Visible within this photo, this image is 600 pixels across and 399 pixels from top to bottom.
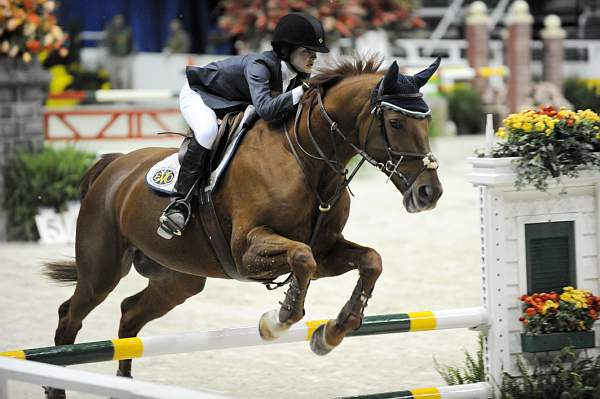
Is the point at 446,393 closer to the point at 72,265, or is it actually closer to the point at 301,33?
the point at 301,33

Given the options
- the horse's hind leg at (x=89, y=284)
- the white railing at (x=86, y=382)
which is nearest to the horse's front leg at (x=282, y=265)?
the white railing at (x=86, y=382)

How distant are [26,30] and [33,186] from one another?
1.44 metres

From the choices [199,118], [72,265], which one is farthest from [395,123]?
[72,265]

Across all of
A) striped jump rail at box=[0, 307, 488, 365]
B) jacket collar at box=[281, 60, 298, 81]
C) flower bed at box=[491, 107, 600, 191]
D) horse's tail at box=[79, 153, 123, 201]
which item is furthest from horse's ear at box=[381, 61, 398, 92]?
horse's tail at box=[79, 153, 123, 201]

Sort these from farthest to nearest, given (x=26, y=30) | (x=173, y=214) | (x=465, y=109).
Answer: (x=465, y=109), (x=26, y=30), (x=173, y=214)

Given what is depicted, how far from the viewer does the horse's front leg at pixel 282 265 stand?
3.79 metres

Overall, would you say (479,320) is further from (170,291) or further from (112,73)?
(112,73)

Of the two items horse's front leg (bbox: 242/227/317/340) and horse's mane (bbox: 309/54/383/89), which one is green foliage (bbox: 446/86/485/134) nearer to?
horse's mane (bbox: 309/54/383/89)

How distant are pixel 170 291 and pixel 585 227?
1.95 metres

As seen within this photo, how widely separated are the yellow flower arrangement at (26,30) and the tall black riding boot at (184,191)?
5535 millimetres

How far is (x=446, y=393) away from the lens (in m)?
4.23

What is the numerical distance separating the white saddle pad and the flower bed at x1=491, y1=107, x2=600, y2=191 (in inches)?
55.4

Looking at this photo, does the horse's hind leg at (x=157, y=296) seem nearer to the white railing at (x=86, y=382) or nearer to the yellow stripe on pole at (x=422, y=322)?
the yellow stripe on pole at (x=422, y=322)

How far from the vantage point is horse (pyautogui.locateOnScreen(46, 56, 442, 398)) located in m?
3.83
